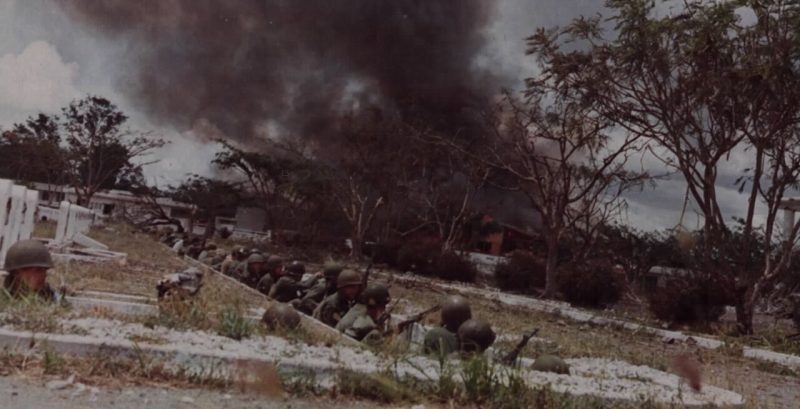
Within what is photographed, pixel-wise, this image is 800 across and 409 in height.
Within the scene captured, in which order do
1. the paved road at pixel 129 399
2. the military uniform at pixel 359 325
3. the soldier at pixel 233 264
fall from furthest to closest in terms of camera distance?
the soldier at pixel 233 264
the military uniform at pixel 359 325
the paved road at pixel 129 399

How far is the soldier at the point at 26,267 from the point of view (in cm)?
627

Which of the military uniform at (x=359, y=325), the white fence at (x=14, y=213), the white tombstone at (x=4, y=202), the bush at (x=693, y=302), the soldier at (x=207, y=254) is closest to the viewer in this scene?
the military uniform at (x=359, y=325)

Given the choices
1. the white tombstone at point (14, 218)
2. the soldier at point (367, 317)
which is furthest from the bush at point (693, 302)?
the white tombstone at point (14, 218)

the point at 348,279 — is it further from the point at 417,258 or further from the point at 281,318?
the point at 417,258

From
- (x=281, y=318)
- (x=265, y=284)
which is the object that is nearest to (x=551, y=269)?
(x=265, y=284)

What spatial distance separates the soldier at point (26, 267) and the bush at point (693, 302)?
14.7 meters

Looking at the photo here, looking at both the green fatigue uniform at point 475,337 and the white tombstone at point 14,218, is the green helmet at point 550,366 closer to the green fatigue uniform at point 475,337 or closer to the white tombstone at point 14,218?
the green fatigue uniform at point 475,337

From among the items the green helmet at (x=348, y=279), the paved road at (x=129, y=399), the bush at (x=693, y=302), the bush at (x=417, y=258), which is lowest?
the paved road at (x=129, y=399)

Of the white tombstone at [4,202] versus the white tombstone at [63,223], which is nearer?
the white tombstone at [4,202]

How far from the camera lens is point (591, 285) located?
74.0 feet

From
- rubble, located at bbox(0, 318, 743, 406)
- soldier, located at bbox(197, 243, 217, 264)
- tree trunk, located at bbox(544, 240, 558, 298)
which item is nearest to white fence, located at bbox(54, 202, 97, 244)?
soldier, located at bbox(197, 243, 217, 264)

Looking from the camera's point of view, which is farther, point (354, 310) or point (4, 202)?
point (4, 202)

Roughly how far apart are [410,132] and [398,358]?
27.3 metres

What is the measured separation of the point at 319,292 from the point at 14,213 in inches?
178
